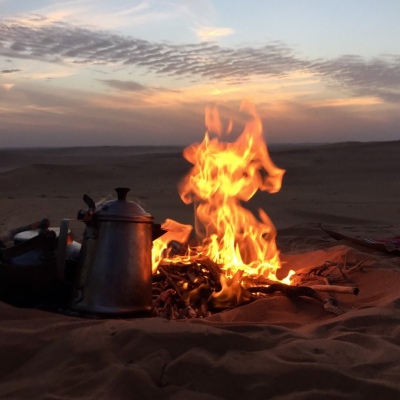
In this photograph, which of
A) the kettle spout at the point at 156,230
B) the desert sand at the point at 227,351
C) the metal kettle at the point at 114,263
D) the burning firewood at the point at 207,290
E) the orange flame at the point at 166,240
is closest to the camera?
the desert sand at the point at 227,351

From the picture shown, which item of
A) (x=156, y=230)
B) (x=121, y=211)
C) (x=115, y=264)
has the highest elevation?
(x=121, y=211)

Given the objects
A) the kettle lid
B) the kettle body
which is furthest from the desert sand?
the kettle lid

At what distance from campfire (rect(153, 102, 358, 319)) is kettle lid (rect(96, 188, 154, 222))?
72 centimetres

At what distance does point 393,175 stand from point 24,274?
18109 millimetres

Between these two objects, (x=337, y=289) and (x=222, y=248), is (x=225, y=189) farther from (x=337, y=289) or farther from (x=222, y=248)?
(x=337, y=289)

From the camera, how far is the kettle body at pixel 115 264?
3.51m

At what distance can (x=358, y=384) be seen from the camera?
8.27 feet

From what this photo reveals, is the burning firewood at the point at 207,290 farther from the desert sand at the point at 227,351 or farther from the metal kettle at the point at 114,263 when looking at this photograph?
the metal kettle at the point at 114,263

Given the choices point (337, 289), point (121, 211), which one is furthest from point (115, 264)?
point (337, 289)

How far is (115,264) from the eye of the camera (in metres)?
3.53

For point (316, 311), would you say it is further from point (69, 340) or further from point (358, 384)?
point (69, 340)

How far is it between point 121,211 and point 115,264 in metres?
0.34

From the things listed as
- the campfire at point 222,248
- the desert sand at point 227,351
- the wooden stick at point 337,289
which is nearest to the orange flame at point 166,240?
the campfire at point 222,248

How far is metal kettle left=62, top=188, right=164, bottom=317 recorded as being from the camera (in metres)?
3.51
